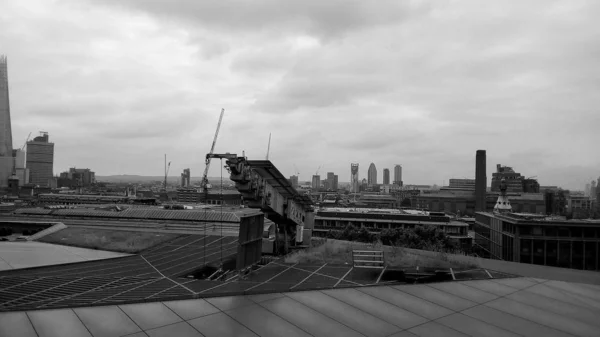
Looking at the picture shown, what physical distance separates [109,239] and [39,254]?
15.6 ft

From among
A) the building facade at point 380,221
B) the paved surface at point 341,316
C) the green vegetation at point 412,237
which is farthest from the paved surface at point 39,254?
the building facade at point 380,221

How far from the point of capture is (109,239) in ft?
92.9

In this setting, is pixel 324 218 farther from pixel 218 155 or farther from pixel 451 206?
pixel 451 206

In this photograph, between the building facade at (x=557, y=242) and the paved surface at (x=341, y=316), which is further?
the building facade at (x=557, y=242)

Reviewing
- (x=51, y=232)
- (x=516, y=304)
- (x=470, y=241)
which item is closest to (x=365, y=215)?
(x=470, y=241)

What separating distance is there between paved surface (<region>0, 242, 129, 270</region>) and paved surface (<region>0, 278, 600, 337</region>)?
1419 cm

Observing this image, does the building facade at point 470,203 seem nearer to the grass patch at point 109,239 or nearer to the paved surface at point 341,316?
the grass patch at point 109,239

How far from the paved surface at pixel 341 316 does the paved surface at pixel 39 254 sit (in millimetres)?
14192

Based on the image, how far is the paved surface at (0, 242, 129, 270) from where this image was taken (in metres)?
21.7

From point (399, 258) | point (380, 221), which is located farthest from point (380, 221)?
point (399, 258)

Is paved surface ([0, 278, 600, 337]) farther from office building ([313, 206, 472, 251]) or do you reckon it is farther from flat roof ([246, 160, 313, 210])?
office building ([313, 206, 472, 251])

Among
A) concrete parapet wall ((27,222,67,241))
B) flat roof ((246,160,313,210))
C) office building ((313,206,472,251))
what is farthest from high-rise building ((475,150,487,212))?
concrete parapet wall ((27,222,67,241))

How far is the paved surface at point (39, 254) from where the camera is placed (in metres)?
21.7

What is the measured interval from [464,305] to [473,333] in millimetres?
2116
